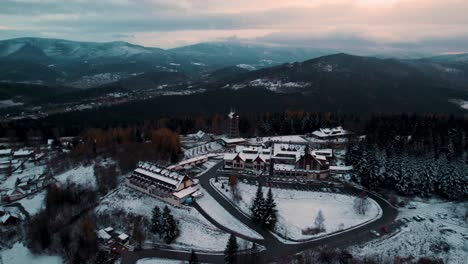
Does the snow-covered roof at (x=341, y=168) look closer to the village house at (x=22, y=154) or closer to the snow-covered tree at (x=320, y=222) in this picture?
the snow-covered tree at (x=320, y=222)

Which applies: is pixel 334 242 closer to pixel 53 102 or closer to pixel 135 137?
pixel 135 137

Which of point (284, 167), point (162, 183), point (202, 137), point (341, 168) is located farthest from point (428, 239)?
point (202, 137)

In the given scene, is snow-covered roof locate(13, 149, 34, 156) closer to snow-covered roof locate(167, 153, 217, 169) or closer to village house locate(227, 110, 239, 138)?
snow-covered roof locate(167, 153, 217, 169)

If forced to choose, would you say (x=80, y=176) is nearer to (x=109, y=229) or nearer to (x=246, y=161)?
(x=109, y=229)

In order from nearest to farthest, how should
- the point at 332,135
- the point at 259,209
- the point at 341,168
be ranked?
the point at 259,209 → the point at 341,168 → the point at 332,135

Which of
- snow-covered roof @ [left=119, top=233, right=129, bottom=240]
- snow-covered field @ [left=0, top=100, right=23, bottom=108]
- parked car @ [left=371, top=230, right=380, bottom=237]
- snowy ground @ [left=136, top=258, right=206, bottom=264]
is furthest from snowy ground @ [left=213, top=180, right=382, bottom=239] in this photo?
snow-covered field @ [left=0, top=100, right=23, bottom=108]

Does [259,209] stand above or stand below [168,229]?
above
